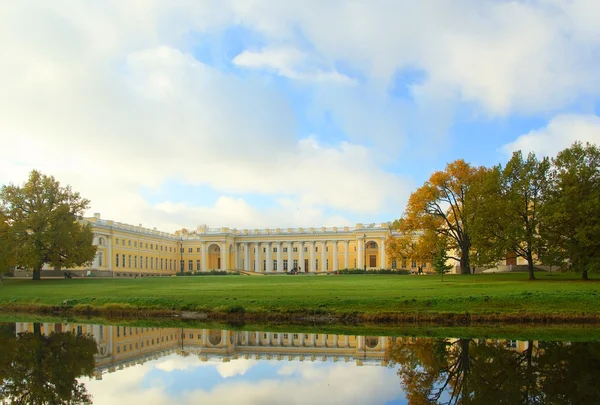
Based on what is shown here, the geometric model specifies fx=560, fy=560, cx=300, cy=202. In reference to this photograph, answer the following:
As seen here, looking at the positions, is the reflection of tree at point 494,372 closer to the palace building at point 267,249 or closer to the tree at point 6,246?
the tree at point 6,246

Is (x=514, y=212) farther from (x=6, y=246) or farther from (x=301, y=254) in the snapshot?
(x=301, y=254)

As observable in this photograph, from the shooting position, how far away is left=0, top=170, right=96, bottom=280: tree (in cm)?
4734

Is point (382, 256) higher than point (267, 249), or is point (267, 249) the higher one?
point (267, 249)

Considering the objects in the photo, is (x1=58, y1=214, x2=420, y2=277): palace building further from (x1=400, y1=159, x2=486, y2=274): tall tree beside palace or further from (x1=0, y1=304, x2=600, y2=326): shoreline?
(x1=0, y1=304, x2=600, y2=326): shoreline

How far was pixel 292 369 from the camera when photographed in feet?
47.5

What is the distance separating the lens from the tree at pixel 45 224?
47.3 metres

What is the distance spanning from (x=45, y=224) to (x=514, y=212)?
3810cm

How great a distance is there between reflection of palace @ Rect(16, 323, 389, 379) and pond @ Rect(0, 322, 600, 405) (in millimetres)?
35

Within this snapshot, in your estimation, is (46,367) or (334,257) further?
(334,257)

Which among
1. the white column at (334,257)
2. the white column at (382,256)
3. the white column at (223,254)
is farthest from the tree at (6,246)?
the white column at (382,256)

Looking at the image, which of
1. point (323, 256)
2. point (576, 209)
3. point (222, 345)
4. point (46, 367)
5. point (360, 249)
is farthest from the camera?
point (323, 256)

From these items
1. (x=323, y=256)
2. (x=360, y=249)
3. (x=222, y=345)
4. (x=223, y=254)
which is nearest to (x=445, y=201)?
(x=222, y=345)

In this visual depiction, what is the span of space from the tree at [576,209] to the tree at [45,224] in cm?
3817

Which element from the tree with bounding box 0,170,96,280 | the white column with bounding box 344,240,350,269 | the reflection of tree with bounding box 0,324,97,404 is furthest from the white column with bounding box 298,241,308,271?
the reflection of tree with bounding box 0,324,97,404
